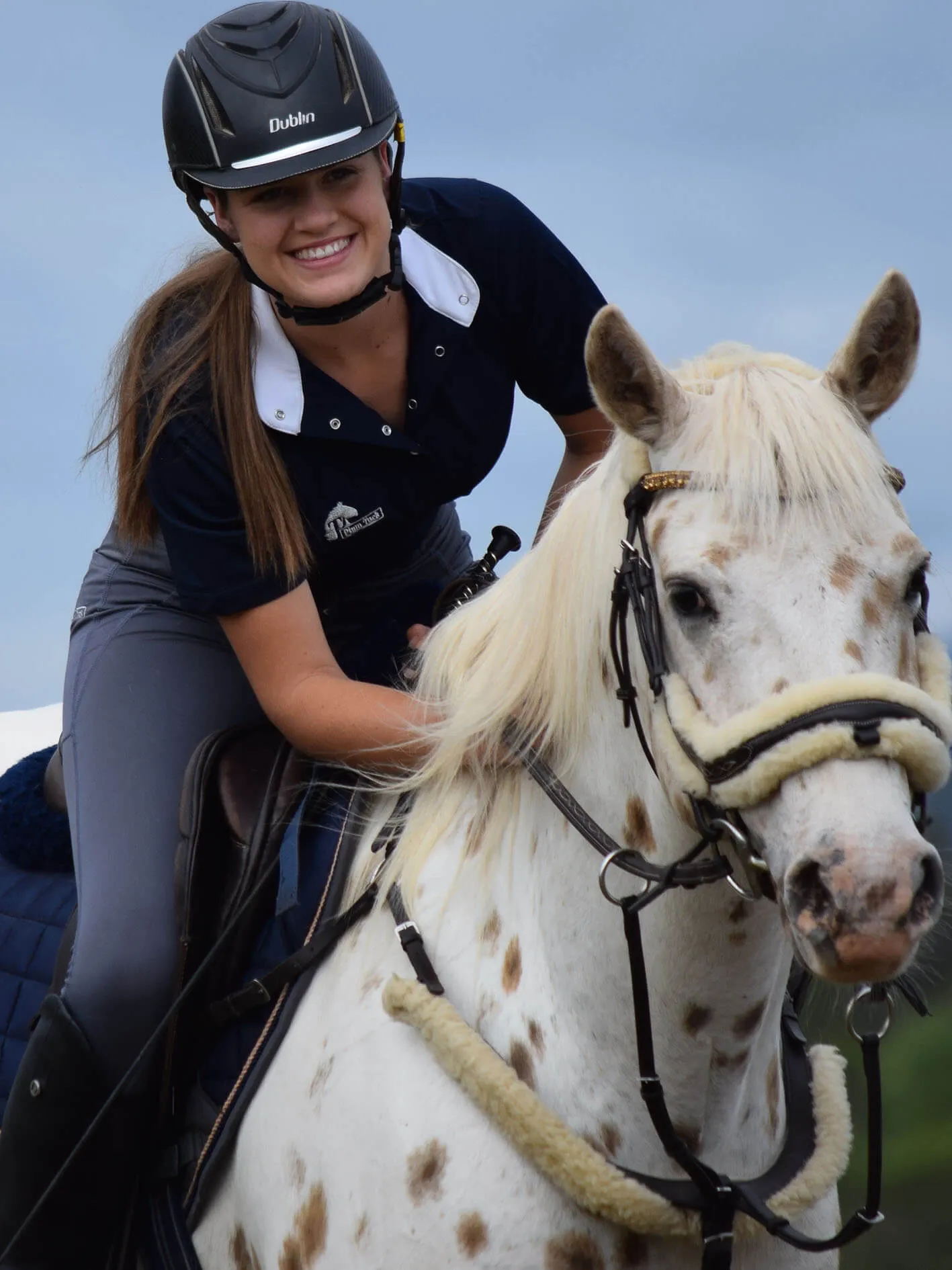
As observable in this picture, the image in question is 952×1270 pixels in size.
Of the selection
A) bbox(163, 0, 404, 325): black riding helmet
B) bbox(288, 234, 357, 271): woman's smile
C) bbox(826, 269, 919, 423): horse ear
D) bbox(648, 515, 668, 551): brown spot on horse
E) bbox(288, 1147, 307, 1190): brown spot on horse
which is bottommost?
bbox(288, 1147, 307, 1190): brown spot on horse

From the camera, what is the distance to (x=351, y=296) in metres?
2.86

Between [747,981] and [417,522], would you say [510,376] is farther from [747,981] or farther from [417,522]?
[747,981]

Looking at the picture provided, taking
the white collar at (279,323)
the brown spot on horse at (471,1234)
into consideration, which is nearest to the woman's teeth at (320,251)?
the white collar at (279,323)

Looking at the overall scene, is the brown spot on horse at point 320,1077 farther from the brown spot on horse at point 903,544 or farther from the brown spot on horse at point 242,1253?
the brown spot on horse at point 903,544

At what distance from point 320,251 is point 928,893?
183 centimetres

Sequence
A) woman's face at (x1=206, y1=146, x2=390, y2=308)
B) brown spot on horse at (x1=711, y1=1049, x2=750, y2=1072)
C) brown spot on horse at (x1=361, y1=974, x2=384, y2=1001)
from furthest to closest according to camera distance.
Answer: woman's face at (x1=206, y1=146, x2=390, y2=308) → brown spot on horse at (x1=361, y1=974, x2=384, y2=1001) → brown spot on horse at (x1=711, y1=1049, x2=750, y2=1072)

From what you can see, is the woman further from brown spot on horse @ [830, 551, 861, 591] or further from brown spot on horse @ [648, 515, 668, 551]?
brown spot on horse @ [830, 551, 861, 591]

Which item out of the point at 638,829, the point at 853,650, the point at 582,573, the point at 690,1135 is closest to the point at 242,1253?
the point at 690,1135

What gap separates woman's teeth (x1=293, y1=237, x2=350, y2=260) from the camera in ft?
9.43

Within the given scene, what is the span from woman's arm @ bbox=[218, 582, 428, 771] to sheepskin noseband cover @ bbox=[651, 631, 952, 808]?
Result: 2.51 feet

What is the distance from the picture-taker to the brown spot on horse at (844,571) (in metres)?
1.88

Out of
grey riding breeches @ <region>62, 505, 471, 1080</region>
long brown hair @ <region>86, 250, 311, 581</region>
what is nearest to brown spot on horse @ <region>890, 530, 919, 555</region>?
long brown hair @ <region>86, 250, 311, 581</region>

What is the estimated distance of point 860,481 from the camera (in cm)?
198

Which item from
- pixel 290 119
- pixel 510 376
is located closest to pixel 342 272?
pixel 290 119
